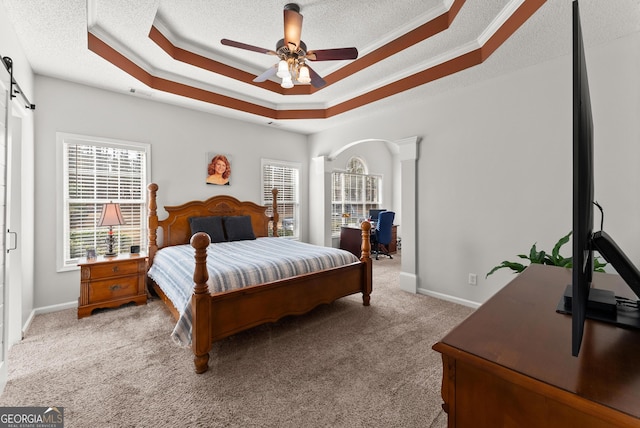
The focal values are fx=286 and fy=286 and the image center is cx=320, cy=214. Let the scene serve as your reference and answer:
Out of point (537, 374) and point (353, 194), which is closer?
point (537, 374)

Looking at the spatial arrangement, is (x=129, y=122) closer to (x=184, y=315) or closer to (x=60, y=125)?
(x=60, y=125)

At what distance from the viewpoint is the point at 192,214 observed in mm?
4125

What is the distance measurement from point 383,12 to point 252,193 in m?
3.17

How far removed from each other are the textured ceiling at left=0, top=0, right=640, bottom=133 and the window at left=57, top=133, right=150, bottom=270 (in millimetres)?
734

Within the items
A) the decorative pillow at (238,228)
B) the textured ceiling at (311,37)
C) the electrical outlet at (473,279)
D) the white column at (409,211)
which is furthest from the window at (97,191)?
the electrical outlet at (473,279)

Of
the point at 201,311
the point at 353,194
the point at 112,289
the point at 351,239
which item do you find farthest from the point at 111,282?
the point at 353,194

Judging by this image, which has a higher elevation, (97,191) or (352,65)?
(352,65)

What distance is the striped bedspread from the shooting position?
2.29m

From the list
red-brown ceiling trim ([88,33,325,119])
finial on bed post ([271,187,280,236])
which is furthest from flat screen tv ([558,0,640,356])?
finial on bed post ([271,187,280,236])

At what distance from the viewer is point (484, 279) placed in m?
3.25

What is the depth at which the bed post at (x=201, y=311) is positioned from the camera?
2041 mm

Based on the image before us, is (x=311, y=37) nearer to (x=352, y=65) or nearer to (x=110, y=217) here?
(x=352, y=65)

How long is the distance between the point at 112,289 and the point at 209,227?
1.30 metres

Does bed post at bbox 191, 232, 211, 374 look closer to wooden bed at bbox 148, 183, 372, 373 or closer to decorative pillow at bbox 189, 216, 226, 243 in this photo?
wooden bed at bbox 148, 183, 372, 373
